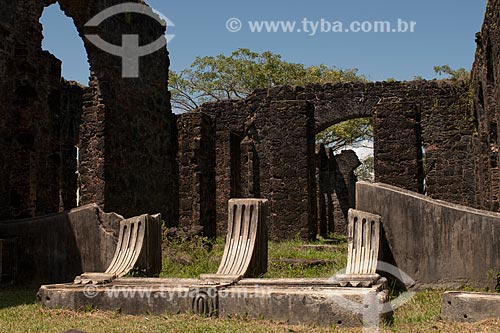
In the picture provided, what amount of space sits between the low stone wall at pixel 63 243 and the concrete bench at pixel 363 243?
268 cm

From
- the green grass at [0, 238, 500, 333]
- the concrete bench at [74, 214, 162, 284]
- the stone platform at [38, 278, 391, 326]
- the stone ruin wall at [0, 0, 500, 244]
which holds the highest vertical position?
the stone ruin wall at [0, 0, 500, 244]

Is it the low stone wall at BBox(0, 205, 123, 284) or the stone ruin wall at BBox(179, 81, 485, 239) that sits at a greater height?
the stone ruin wall at BBox(179, 81, 485, 239)

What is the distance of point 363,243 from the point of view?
6434mm

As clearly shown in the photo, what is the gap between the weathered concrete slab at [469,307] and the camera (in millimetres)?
4770

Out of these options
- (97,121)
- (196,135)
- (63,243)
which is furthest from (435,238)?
(196,135)

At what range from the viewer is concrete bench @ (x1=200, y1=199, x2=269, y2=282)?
653cm

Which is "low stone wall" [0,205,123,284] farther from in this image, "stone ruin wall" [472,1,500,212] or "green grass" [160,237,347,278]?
"stone ruin wall" [472,1,500,212]

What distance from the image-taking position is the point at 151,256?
278 inches

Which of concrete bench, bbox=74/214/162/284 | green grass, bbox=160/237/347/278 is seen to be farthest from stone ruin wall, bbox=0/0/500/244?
concrete bench, bbox=74/214/162/284

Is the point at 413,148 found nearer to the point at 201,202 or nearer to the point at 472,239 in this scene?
the point at 201,202

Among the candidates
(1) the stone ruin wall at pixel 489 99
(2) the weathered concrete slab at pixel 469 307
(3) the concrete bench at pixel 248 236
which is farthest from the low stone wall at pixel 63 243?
(1) the stone ruin wall at pixel 489 99

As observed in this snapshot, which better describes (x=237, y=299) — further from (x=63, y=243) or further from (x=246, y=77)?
(x=246, y=77)

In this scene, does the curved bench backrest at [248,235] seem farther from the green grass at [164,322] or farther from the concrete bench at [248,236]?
the green grass at [164,322]

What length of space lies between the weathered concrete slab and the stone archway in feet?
21.5
